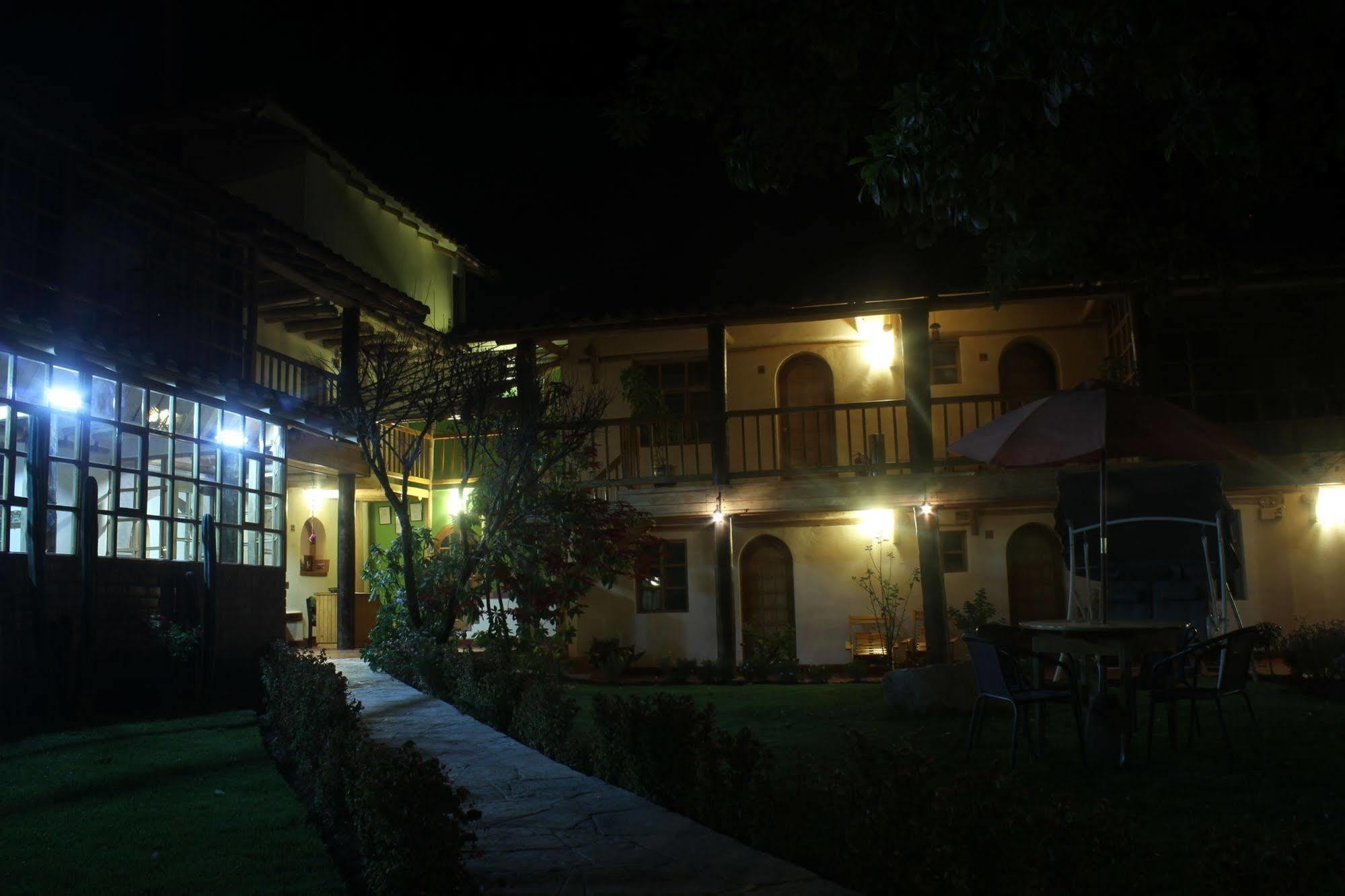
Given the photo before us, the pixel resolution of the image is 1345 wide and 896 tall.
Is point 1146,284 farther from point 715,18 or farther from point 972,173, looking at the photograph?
point 715,18

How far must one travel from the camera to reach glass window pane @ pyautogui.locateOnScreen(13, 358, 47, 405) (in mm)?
10078

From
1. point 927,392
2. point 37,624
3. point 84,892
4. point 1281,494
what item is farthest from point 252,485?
point 1281,494

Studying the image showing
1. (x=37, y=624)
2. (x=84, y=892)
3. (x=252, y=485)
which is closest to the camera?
(x=84, y=892)

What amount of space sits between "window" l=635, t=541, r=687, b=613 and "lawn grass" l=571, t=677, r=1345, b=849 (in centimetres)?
505

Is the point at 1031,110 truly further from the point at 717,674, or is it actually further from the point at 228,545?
the point at 228,545

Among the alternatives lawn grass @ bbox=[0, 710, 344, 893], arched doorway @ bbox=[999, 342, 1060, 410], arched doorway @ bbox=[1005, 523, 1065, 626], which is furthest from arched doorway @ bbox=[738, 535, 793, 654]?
lawn grass @ bbox=[0, 710, 344, 893]

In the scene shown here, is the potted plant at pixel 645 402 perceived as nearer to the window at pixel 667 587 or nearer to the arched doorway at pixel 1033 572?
the window at pixel 667 587

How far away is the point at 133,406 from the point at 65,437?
1.04m

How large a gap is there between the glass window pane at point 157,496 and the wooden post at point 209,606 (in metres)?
0.46

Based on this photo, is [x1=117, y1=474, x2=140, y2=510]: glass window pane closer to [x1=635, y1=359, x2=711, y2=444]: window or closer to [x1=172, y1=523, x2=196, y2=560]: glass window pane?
[x1=172, y1=523, x2=196, y2=560]: glass window pane

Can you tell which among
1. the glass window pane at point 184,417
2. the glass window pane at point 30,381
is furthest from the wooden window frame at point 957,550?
the glass window pane at point 30,381

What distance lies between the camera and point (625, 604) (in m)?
16.6

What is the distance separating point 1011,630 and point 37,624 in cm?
840

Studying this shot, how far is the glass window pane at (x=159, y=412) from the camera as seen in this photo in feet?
39.2
